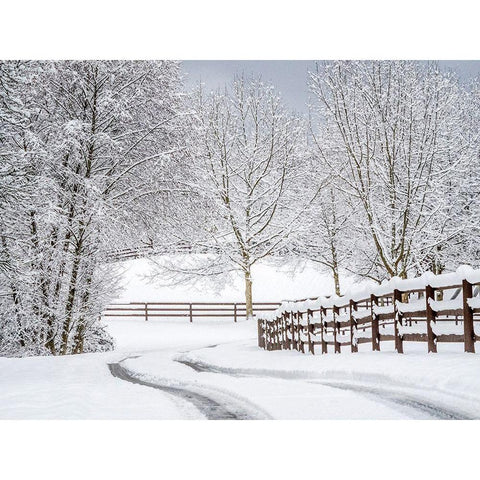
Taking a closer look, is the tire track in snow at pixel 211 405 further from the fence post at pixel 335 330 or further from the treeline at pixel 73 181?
the treeline at pixel 73 181

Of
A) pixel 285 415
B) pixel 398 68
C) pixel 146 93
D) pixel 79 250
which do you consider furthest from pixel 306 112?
pixel 285 415

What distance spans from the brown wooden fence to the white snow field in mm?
248

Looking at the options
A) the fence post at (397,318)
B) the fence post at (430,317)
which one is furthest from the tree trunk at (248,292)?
the fence post at (430,317)

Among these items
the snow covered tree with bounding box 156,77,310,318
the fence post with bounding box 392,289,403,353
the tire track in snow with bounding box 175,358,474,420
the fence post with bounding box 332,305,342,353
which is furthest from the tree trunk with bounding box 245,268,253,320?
the fence post with bounding box 392,289,403,353

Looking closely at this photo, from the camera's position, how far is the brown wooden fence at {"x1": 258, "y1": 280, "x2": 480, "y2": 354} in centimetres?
672

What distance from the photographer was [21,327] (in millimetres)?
10469

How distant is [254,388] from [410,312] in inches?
85.4

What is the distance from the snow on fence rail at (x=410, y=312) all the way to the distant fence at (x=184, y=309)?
1.04m

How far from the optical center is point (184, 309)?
1228 cm

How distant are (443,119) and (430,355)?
15.4ft
